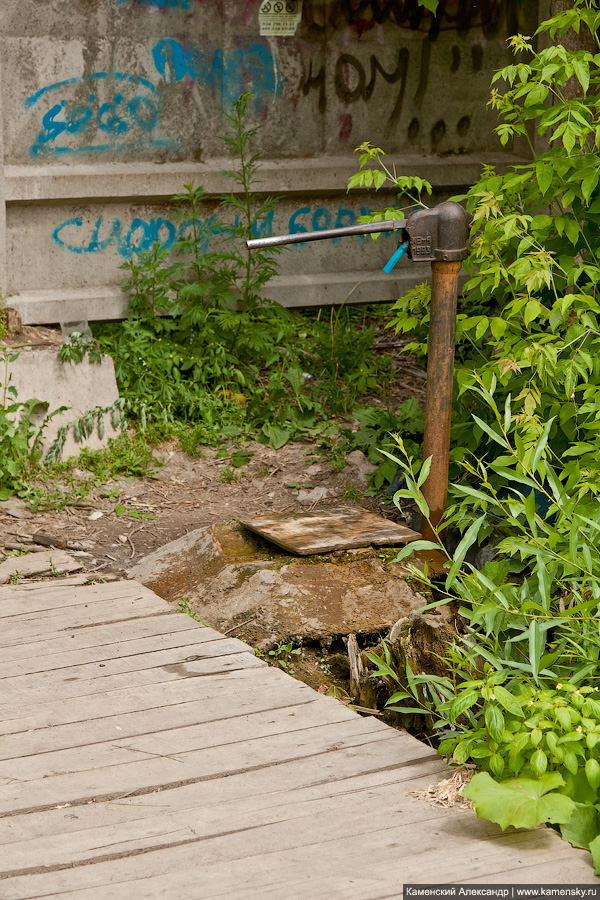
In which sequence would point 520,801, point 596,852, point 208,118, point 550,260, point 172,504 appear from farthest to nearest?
1. point 208,118
2. point 172,504
3. point 550,260
4. point 520,801
5. point 596,852

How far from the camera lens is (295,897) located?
1.73 m

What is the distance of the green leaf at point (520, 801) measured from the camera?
185 cm

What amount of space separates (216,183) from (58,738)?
14.6ft

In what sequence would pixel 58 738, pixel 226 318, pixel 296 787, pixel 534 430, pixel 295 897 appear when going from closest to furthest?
pixel 295 897 → pixel 296 787 → pixel 58 738 → pixel 534 430 → pixel 226 318

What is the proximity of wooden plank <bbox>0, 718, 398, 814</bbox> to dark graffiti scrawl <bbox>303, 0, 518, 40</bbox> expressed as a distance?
17.3 ft

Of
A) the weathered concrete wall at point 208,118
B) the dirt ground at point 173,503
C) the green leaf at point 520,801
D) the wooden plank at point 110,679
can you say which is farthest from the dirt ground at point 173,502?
the green leaf at point 520,801

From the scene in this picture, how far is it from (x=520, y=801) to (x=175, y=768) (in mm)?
791

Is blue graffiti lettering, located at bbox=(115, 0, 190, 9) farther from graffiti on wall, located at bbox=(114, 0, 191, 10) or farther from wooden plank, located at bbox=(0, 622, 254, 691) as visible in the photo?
wooden plank, located at bbox=(0, 622, 254, 691)

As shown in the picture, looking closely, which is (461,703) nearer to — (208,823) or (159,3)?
(208,823)

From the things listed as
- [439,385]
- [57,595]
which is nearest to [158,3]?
[439,385]

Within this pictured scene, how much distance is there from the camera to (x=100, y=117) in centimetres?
586

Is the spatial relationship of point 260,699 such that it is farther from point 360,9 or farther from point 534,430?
point 360,9

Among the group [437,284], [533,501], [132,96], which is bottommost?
[533,501]

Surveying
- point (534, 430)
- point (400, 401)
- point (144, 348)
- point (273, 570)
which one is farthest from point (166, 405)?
point (534, 430)
